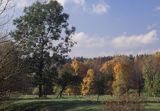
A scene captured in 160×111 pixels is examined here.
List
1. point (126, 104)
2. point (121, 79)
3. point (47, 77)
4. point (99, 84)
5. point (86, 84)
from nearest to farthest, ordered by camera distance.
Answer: point (126, 104) → point (47, 77) → point (99, 84) → point (121, 79) → point (86, 84)

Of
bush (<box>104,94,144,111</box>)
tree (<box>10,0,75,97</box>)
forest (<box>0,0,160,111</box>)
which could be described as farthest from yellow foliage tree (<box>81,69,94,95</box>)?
bush (<box>104,94,144,111</box>)

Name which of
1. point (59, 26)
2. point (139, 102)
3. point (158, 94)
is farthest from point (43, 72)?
point (139, 102)

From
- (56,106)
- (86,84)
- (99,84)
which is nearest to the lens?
(56,106)

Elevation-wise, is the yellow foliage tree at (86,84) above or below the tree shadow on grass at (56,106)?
above

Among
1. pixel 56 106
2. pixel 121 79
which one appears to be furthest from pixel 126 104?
pixel 121 79

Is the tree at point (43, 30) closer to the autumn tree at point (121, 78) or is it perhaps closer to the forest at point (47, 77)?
the forest at point (47, 77)

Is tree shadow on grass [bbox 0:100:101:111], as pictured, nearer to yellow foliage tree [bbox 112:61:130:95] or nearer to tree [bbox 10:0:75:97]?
tree [bbox 10:0:75:97]

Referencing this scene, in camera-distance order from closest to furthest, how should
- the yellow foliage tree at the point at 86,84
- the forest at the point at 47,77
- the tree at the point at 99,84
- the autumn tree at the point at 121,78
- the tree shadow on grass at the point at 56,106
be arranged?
the forest at the point at 47,77, the tree shadow on grass at the point at 56,106, the tree at the point at 99,84, the autumn tree at the point at 121,78, the yellow foliage tree at the point at 86,84

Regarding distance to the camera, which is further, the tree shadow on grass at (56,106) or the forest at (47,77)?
the tree shadow on grass at (56,106)

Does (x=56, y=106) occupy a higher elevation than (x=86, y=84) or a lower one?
lower

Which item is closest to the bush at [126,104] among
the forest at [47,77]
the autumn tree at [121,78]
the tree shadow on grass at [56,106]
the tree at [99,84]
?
the forest at [47,77]

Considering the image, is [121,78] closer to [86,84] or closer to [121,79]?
[121,79]

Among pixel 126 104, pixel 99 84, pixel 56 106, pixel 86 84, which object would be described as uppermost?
pixel 86 84

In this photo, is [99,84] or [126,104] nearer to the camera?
[126,104]
